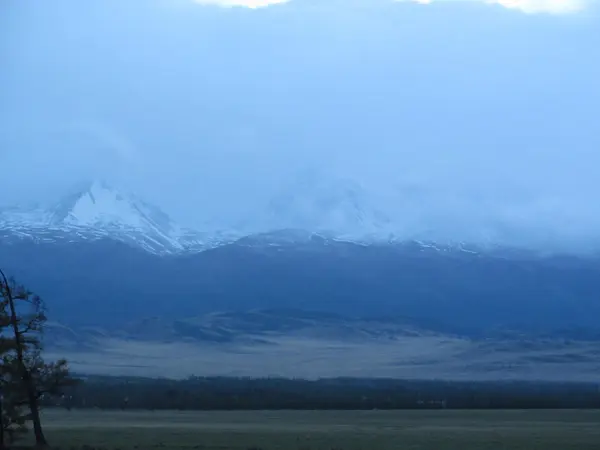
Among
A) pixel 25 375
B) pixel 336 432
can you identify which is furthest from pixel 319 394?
pixel 25 375

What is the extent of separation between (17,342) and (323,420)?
40000 mm

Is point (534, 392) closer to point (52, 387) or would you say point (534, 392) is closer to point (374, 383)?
point (374, 383)

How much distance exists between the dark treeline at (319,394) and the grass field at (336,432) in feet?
79.4

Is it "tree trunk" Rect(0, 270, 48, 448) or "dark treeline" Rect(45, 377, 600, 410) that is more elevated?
"dark treeline" Rect(45, 377, 600, 410)

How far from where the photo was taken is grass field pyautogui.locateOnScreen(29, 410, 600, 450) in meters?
55.3

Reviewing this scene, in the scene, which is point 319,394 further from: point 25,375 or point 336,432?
point 25,375

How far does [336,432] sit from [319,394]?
3165 inches

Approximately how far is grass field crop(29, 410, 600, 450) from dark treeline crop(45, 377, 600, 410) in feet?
79.4

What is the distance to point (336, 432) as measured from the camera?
68000 mm

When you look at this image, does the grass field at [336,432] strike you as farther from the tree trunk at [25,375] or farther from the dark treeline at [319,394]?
the dark treeline at [319,394]

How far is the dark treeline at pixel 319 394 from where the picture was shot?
121 m

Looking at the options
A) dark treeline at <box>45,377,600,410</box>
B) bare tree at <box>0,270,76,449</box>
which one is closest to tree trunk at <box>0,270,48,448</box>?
bare tree at <box>0,270,76,449</box>

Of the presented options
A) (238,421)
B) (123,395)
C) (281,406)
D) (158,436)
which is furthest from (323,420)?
(123,395)

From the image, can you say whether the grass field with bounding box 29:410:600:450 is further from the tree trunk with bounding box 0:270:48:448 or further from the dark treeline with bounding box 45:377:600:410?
the dark treeline with bounding box 45:377:600:410
